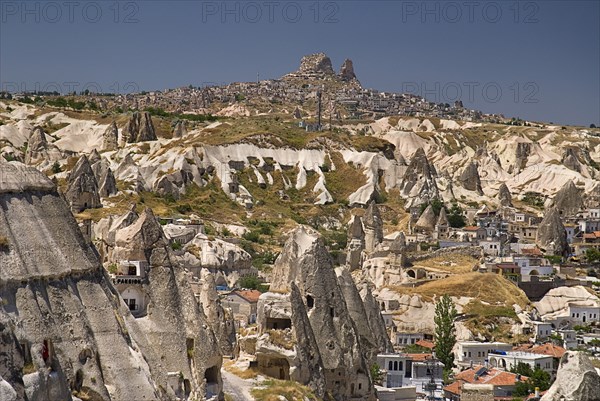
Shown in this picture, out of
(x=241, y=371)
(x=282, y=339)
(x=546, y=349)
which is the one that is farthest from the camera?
(x=546, y=349)

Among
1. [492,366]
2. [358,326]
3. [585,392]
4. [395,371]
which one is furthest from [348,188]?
[585,392]

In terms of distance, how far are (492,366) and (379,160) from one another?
240ft

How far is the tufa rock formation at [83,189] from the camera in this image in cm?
7894

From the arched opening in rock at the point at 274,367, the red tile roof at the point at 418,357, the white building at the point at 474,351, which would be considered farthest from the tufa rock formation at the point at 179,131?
the arched opening in rock at the point at 274,367

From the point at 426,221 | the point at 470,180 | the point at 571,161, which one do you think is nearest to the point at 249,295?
the point at 426,221

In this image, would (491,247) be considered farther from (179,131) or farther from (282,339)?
(282,339)

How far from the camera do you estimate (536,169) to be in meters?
138

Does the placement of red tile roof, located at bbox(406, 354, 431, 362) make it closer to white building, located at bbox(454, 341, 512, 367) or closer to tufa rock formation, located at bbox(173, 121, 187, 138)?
white building, located at bbox(454, 341, 512, 367)

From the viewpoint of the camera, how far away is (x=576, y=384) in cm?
1500

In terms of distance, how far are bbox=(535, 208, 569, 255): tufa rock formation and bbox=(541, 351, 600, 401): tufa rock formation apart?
69758 mm

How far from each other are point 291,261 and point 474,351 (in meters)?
26.6

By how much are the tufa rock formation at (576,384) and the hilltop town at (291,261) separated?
0.03 metres

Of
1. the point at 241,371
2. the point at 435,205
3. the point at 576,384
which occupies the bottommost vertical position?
the point at 241,371

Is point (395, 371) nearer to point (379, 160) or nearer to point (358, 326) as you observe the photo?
point (358, 326)
